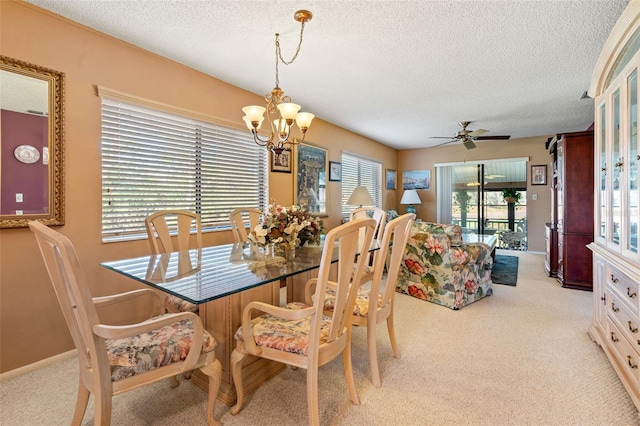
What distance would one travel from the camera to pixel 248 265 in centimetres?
182

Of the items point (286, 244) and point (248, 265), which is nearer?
point (248, 265)

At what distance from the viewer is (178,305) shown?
76.8 inches

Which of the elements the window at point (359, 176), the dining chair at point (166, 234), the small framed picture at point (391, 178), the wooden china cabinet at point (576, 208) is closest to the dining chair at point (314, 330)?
the dining chair at point (166, 234)

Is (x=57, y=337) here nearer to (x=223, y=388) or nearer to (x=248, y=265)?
(x=223, y=388)

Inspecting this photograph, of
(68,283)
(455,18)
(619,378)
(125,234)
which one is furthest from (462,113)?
(68,283)

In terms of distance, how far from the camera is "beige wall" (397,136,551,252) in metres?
6.09

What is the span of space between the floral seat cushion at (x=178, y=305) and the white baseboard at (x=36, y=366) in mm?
969

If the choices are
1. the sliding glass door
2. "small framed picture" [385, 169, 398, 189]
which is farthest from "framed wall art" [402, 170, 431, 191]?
the sliding glass door

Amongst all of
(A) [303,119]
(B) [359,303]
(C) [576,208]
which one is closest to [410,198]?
(C) [576,208]

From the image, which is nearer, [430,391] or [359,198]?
[430,391]

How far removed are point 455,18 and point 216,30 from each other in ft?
5.71

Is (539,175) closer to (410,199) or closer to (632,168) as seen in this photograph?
(410,199)

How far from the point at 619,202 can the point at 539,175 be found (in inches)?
191

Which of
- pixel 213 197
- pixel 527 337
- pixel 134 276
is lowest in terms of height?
pixel 527 337
